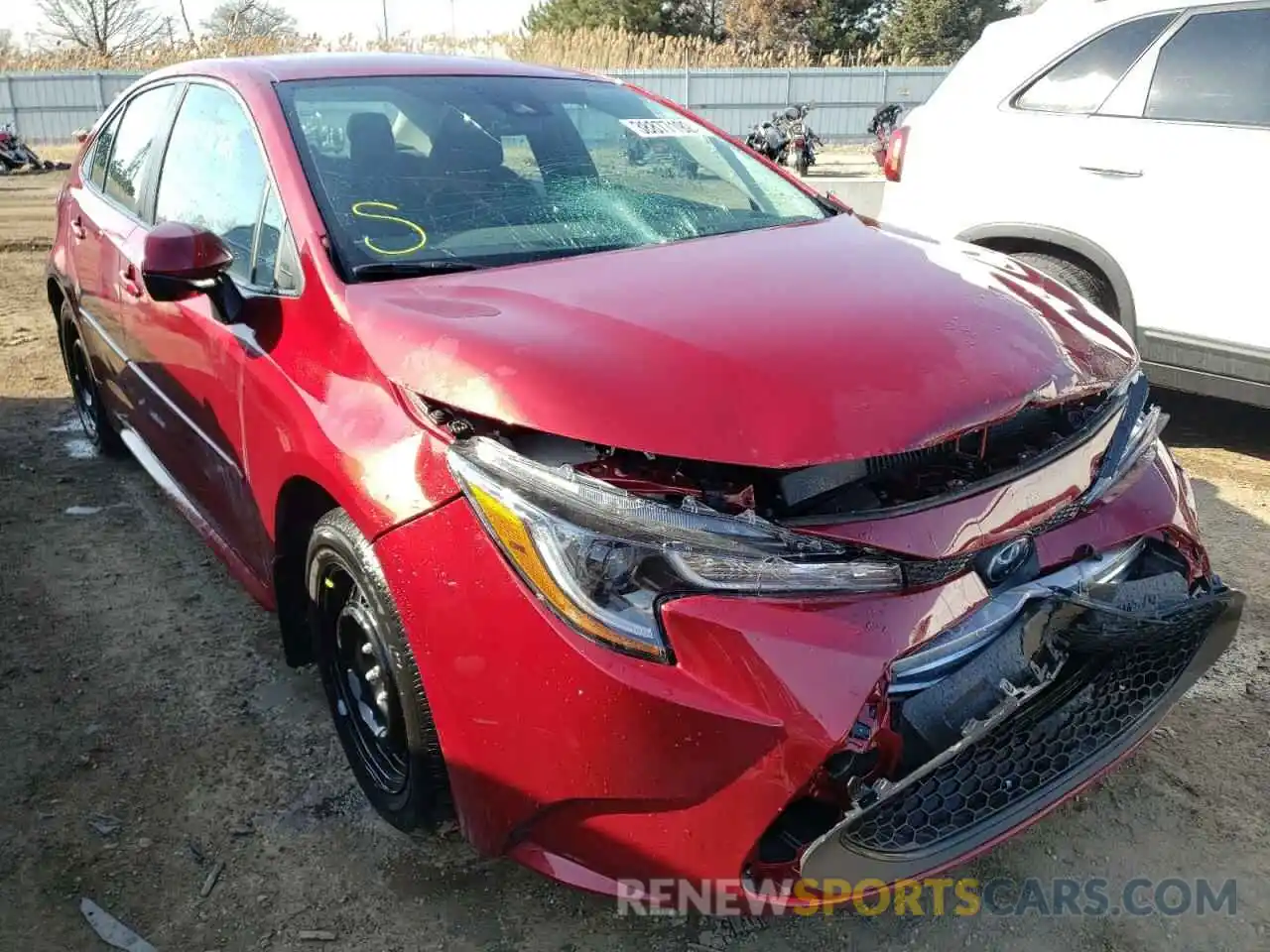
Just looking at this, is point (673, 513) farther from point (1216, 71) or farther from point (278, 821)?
point (1216, 71)

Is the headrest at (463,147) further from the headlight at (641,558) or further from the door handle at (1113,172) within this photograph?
the door handle at (1113,172)

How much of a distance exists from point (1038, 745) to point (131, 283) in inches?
116

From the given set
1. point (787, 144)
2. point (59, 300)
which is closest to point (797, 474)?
point (59, 300)

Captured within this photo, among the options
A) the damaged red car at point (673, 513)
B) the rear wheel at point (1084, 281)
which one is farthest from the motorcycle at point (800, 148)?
the damaged red car at point (673, 513)

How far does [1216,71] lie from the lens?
13.2 feet

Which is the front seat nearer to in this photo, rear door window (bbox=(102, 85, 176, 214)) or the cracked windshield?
the cracked windshield

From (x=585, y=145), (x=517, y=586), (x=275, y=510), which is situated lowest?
(x=275, y=510)

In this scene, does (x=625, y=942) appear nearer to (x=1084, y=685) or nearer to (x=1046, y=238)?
(x=1084, y=685)

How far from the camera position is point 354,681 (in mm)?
2309

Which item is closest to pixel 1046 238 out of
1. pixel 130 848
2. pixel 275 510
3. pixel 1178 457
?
pixel 1178 457

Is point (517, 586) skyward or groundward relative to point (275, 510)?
skyward

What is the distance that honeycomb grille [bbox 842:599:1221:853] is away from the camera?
5.71ft

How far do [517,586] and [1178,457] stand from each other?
375cm

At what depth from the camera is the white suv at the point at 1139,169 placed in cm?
393
